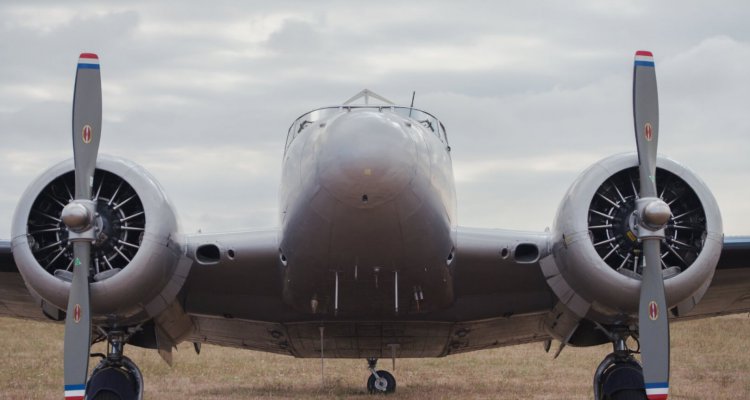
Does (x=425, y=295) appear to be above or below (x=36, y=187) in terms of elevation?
below

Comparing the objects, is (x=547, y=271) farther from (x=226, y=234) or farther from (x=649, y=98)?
(x=226, y=234)

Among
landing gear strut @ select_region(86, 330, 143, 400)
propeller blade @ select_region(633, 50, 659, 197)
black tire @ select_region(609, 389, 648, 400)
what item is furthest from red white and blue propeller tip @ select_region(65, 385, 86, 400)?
propeller blade @ select_region(633, 50, 659, 197)

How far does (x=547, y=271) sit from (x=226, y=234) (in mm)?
3941

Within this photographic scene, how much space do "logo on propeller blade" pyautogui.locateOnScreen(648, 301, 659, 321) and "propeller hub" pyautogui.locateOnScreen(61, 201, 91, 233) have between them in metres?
→ 6.20

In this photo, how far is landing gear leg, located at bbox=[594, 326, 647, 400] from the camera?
492 inches

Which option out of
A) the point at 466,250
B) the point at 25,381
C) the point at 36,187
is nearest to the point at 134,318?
the point at 36,187

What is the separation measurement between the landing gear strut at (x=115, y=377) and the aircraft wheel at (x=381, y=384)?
6.57 m

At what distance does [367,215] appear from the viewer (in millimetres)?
9680

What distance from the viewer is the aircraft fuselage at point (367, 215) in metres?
9.26

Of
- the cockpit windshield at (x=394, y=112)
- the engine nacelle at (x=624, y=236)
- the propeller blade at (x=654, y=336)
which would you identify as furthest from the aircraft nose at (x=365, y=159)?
the propeller blade at (x=654, y=336)

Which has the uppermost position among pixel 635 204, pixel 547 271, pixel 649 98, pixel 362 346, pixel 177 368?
pixel 649 98

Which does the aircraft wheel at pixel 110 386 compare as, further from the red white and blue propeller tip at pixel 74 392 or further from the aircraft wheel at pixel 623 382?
the aircraft wheel at pixel 623 382

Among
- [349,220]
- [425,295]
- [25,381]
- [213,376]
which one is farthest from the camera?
[213,376]

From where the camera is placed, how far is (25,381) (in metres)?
21.2
